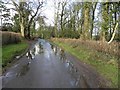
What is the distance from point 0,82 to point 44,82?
1.83 m

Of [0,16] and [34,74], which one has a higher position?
[0,16]

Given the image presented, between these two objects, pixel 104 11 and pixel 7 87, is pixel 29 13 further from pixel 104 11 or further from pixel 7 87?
pixel 7 87

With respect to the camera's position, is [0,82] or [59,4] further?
[59,4]

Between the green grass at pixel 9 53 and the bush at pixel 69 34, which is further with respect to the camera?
the bush at pixel 69 34

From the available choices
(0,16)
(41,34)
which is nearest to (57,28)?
(0,16)

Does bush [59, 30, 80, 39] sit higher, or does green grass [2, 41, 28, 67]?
bush [59, 30, 80, 39]

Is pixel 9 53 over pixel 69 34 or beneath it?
beneath

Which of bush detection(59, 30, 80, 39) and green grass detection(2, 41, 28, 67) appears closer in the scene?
green grass detection(2, 41, 28, 67)

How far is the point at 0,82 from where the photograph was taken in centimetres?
961

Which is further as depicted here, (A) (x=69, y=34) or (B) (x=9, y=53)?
(A) (x=69, y=34)

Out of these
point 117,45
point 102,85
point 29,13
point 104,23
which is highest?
point 29,13

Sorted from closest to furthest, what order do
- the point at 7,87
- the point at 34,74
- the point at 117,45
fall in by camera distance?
the point at 7,87 < the point at 34,74 < the point at 117,45

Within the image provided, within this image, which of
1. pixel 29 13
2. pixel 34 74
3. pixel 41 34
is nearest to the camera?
pixel 34 74

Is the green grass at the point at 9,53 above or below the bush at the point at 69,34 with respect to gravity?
below
